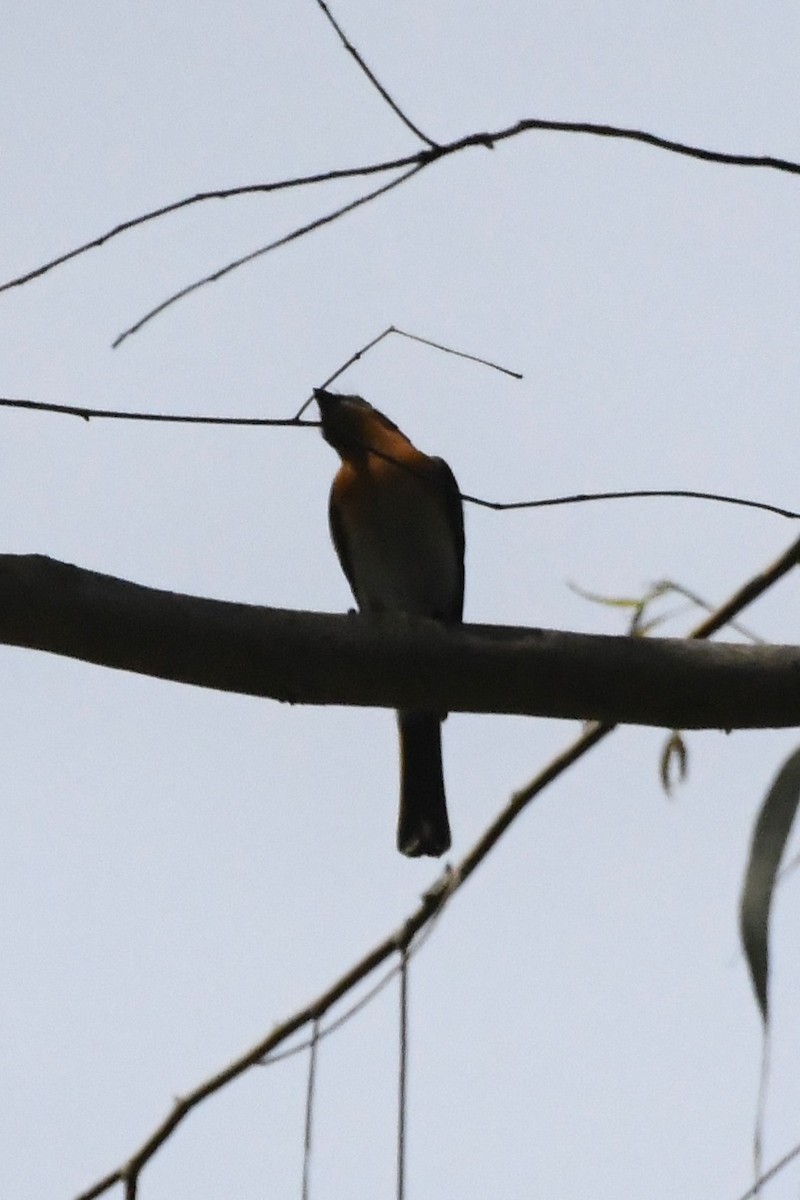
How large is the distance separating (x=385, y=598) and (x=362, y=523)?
0.76 ft

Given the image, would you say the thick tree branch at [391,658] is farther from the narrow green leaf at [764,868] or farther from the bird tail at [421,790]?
the bird tail at [421,790]

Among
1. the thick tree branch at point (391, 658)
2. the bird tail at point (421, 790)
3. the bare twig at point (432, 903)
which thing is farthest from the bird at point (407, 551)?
the thick tree branch at point (391, 658)

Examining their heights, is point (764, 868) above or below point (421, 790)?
below

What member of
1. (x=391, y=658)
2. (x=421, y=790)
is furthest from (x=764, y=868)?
(x=421, y=790)

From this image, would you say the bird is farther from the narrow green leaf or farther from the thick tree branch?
the narrow green leaf

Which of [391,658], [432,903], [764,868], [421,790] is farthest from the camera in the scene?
[421,790]

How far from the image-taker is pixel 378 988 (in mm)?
1922

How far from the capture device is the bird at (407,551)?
160 inches

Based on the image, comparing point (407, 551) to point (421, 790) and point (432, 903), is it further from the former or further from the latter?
point (432, 903)

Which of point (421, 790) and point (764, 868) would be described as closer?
point (764, 868)

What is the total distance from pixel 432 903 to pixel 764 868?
854 mm

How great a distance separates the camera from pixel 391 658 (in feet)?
5.59

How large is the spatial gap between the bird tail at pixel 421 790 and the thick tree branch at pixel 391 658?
88.5 inches

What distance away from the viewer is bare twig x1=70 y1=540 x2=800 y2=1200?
2.04 m
